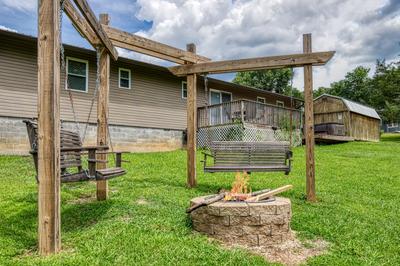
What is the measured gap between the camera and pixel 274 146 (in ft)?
21.1

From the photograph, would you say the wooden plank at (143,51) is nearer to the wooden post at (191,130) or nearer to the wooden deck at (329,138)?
the wooden post at (191,130)

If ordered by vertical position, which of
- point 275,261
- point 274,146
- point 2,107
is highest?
point 2,107

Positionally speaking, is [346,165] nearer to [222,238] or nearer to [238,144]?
[238,144]

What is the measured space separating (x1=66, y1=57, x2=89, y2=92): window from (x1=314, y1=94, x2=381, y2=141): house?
16.1 meters

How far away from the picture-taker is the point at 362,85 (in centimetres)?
5394

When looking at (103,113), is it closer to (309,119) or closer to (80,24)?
(80,24)

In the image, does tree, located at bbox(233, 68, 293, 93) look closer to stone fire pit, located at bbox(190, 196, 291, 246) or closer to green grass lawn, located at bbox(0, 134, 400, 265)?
green grass lawn, located at bbox(0, 134, 400, 265)

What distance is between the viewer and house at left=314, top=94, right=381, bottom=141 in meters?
24.7

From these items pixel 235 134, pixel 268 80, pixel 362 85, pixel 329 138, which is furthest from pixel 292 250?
pixel 362 85

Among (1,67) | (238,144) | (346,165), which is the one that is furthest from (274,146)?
(1,67)

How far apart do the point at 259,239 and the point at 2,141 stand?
34.3 ft

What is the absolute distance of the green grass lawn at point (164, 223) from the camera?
353 cm

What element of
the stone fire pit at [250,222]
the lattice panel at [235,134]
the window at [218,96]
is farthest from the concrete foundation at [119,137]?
the stone fire pit at [250,222]

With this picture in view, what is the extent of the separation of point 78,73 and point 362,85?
50630 mm
